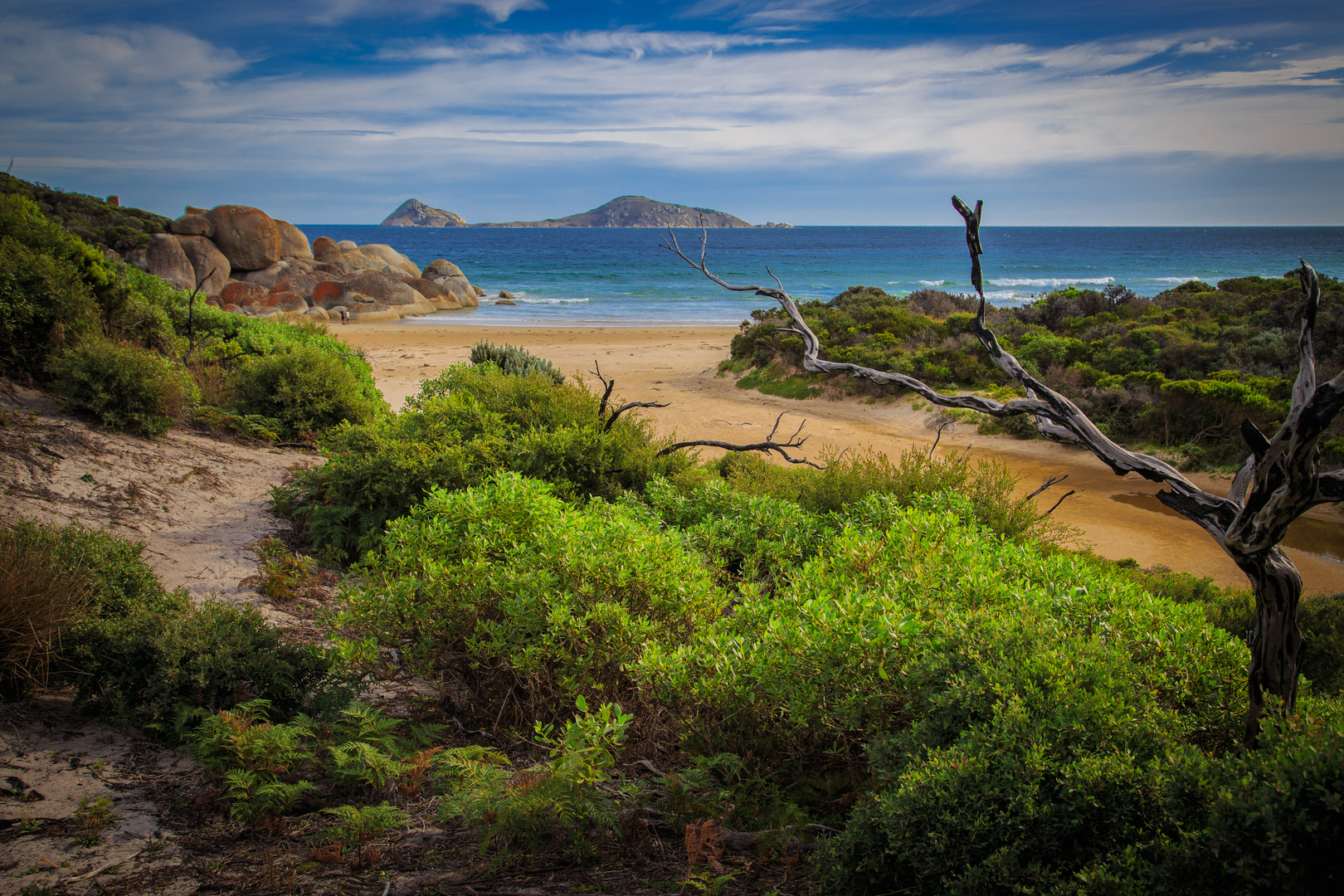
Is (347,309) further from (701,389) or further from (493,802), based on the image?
(493,802)

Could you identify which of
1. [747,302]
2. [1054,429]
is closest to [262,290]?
[747,302]

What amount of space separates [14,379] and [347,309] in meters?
26.3

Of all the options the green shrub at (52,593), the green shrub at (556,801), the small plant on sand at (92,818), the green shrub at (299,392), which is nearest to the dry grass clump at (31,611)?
the green shrub at (52,593)

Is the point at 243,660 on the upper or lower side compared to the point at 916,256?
lower

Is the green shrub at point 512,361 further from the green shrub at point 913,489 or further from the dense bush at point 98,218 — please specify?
the dense bush at point 98,218

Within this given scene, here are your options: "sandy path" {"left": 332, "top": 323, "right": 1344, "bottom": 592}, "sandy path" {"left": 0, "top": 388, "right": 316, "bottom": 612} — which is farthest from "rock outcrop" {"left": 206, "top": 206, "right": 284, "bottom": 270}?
"sandy path" {"left": 0, "top": 388, "right": 316, "bottom": 612}

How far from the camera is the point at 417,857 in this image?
8.56ft

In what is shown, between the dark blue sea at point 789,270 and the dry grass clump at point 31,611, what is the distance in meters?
28.2

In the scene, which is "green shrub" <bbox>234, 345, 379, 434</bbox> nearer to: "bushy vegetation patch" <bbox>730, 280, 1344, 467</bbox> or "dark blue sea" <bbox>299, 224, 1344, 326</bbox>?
"bushy vegetation patch" <bbox>730, 280, 1344, 467</bbox>

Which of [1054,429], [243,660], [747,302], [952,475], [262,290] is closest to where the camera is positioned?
[1054,429]

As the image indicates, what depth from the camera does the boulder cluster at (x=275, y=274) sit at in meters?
30.1

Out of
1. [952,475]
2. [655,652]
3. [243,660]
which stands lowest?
[243,660]

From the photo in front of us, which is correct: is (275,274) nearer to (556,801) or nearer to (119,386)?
(119,386)

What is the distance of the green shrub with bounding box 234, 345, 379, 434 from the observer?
870 centimetres
